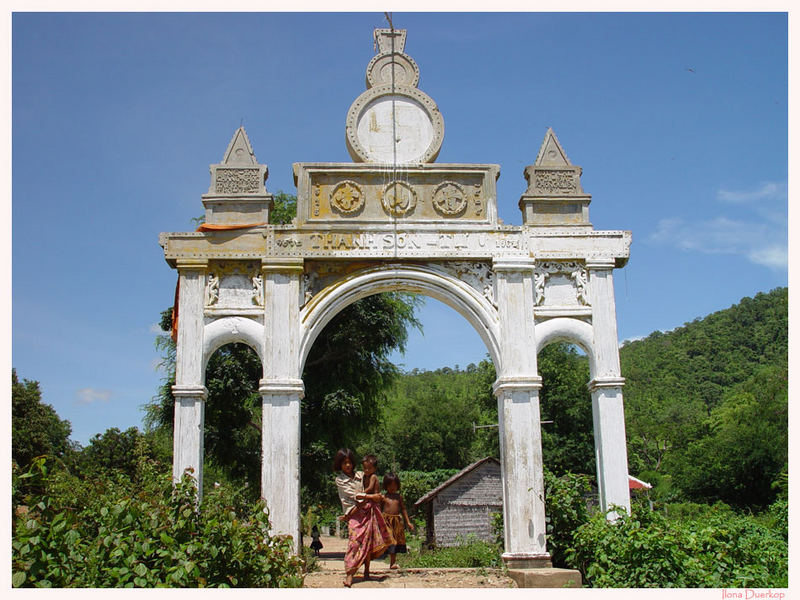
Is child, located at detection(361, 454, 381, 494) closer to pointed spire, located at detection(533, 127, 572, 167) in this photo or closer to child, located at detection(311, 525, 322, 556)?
pointed spire, located at detection(533, 127, 572, 167)

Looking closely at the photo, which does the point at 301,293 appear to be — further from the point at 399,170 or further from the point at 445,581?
the point at 445,581

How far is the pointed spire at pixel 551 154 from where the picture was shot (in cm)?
1210

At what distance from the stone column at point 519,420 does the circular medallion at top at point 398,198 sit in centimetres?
160

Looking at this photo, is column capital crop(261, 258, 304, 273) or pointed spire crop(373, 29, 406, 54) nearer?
column capital crop(261, 258, 304, 273)

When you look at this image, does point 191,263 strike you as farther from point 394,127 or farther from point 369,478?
point 369,478

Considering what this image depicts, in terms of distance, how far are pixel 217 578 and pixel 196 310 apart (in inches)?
176

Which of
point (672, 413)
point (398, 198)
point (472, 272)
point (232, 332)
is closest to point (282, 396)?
point (232, 332)

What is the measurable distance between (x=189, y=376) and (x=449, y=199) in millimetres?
4662

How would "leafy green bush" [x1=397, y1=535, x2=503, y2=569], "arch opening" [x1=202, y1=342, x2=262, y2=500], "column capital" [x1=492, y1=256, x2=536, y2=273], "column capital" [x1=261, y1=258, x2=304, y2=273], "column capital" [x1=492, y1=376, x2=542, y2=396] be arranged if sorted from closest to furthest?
1. "column capital" [x1=492, y1=376, x2=542, y2=396]
2. "column capital" [x1=261, y1=258, x2=304, y2=273]
3. "column capital" [x1=492, y1=256, x2=536, y2=273]
4. "leafy green bush" [x1=397, y1=535, x2=503, y2=569]
5. "arch opening" [x1=202, y1=342, x2=262, y2=500]

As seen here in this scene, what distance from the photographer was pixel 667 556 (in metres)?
8.80

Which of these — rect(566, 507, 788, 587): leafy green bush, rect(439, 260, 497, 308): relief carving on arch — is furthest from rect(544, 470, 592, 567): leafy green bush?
rect(439, 260, 497, 308): relief carving on arch

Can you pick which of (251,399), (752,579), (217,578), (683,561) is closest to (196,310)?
(217,578)

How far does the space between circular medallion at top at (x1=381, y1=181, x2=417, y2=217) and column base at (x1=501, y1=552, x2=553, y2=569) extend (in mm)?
5177

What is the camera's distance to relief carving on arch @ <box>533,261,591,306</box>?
1156 centimetres
